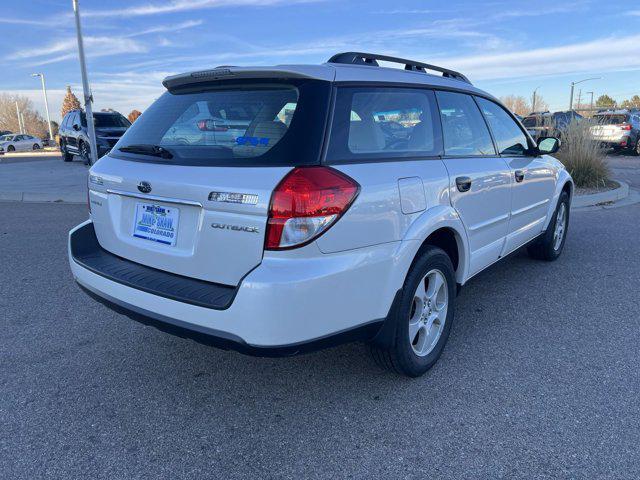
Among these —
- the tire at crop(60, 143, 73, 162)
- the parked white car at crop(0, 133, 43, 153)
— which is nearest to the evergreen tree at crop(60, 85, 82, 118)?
the parked white car at crop(0, 133, 43, 153)

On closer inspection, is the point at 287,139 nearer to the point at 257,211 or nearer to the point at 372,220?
the point at 257,211

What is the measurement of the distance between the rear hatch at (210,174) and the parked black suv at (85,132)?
13.9 meters

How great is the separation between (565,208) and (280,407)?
4.28 metres

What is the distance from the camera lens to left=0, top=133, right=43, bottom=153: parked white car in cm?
4036

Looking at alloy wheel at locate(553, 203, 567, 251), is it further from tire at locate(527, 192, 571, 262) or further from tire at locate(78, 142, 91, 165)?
tire at locate(78, 142, 91, 165)

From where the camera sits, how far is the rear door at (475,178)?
321 cm

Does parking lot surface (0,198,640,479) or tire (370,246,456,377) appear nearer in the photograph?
parking lot surface (0,198,640,479)

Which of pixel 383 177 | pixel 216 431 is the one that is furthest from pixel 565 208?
pixel 216 431

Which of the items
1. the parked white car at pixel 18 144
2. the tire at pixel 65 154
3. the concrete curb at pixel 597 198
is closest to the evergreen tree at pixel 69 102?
the parked white car at pixel 18 144

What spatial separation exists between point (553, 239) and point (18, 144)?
4616 cm

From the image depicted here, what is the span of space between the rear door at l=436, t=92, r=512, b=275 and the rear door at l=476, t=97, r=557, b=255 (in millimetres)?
153

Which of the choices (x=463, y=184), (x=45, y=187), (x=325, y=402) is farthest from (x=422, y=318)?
(x=45, y=187)

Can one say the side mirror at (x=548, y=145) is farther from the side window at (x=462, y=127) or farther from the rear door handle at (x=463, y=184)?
the rear door handle at (x=463, y=184)

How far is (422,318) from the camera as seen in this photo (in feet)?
9.84
